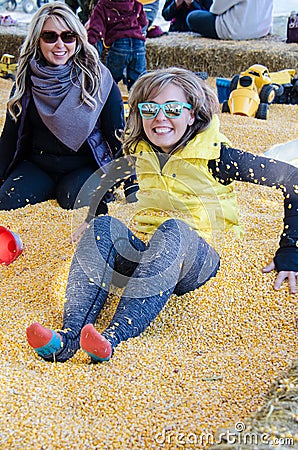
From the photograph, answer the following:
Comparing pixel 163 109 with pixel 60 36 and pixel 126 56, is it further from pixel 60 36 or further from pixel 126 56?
pixel 126 56

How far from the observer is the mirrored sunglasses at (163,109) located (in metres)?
1.56

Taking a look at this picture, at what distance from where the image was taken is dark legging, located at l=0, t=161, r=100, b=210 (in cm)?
225

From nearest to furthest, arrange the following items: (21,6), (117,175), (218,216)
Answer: (218,216)
(117,175)
(21,6)

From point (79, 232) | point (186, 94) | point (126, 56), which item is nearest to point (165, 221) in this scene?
point (186, 94)

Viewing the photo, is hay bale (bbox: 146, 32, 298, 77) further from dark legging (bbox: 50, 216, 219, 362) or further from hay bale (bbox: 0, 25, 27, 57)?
dark legging (bbox: 50, 216, 219, 362)

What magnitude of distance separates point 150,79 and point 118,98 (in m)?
0.72

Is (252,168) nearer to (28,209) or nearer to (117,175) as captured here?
(117,175)

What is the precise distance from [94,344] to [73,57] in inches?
55.2

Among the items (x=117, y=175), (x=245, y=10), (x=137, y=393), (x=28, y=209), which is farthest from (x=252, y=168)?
(x=245, y=10)

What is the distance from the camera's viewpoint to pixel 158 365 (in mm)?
1209

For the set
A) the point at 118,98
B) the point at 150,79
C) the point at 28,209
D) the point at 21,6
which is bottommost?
the point at 21,6

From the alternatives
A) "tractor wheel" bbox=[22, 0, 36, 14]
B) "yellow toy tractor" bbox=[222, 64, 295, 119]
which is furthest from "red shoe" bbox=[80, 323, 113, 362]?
"tractor wheel" bbox=[22, 0, 36, 14]

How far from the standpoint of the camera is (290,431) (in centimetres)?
83

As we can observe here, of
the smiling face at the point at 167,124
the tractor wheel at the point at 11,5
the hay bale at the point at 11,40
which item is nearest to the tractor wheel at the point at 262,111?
the smiling face at the point at 167,124
